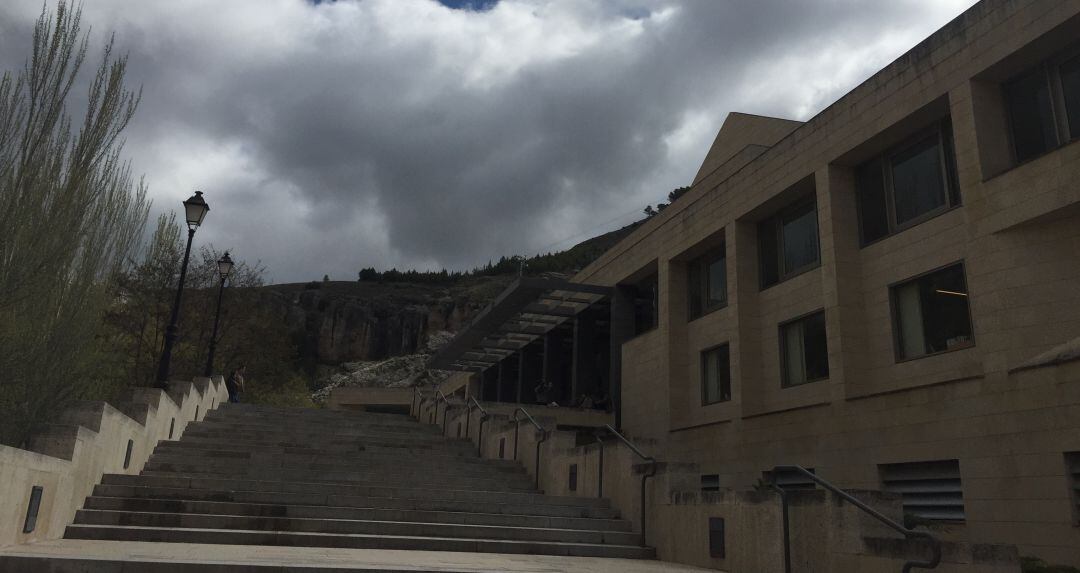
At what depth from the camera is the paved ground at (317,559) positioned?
275 inches

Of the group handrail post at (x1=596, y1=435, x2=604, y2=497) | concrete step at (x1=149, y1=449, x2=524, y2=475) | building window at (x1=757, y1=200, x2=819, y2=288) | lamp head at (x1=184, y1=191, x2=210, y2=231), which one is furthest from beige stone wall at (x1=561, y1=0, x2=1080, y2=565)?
lamp head at (x1=184, y1=191, x2=210, y2=231)

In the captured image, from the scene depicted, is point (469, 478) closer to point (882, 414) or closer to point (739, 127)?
point (882, 414)

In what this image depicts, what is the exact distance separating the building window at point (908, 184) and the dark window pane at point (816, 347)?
2095mm

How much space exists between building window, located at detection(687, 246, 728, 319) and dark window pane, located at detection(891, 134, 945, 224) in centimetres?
565

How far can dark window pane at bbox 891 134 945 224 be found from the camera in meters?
15.0

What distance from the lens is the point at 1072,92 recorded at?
499 inches

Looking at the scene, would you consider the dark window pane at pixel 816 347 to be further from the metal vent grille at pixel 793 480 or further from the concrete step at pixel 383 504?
the concrete step at pixel 383 504

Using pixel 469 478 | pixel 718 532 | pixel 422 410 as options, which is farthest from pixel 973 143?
pixel 422 410

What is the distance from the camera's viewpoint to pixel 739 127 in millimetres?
25703

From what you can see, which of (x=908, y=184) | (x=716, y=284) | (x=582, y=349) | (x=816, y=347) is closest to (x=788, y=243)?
(x=816, y=347)

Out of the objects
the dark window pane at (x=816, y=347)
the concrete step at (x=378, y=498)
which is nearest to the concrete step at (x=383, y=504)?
the concrete step at (x=378, y=498)

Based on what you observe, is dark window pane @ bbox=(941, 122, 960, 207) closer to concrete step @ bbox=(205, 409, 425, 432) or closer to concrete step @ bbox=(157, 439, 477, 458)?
concrete step @ bbox=(157, 439, 477, 458)

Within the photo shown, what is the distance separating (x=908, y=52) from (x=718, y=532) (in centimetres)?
1075

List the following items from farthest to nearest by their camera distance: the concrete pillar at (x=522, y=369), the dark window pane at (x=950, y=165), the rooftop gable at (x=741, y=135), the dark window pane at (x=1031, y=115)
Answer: the concrete pillar at (x=522, y=369) < the rooftop gable at (x=741, y=135) < the dark window pane at (x=950, y=165) < the dark window pane at (x=1031, y=115)
